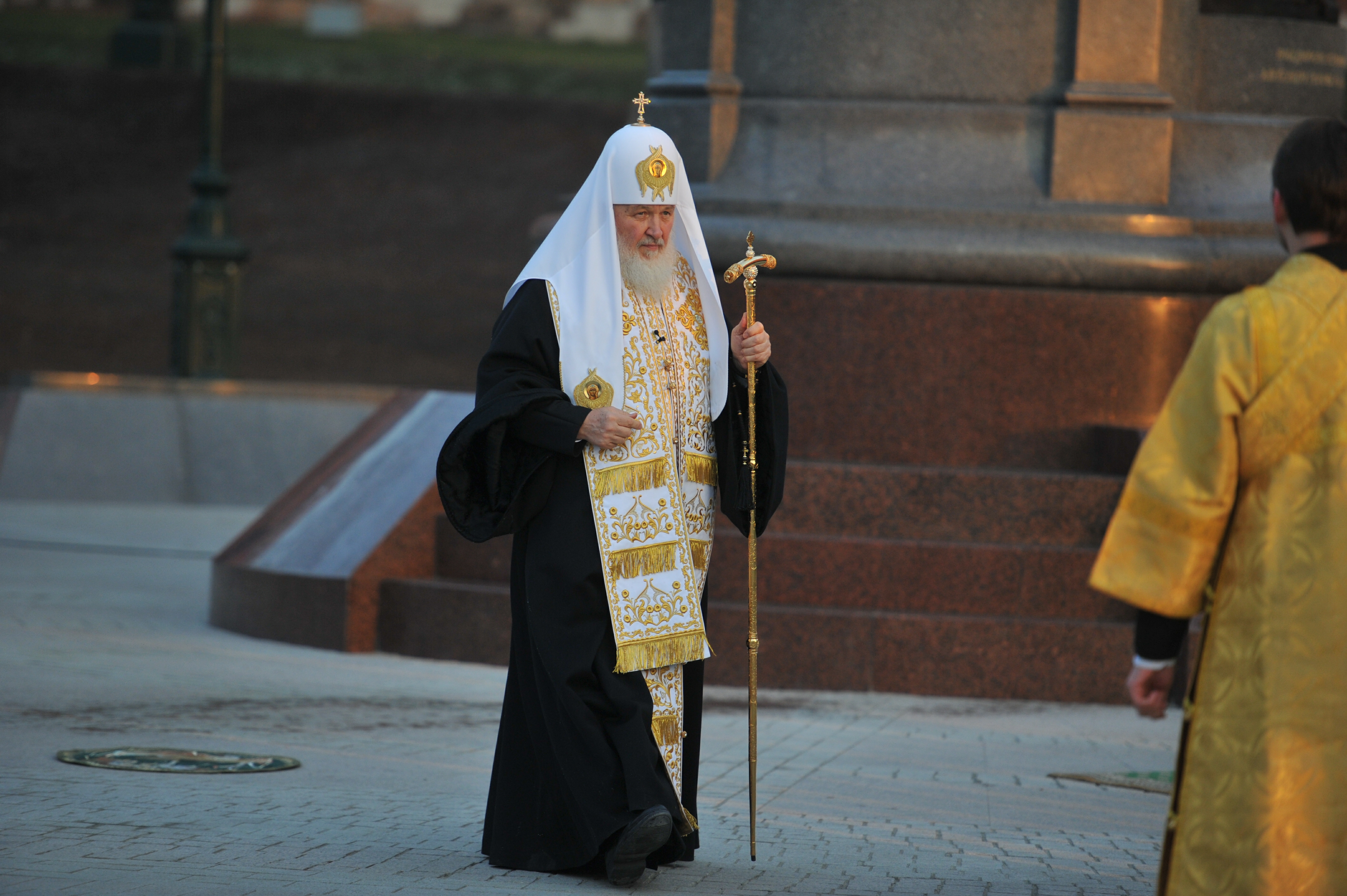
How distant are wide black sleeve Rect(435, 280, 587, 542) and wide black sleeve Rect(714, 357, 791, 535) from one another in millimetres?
516

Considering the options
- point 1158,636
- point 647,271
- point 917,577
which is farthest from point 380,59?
point 1158,636

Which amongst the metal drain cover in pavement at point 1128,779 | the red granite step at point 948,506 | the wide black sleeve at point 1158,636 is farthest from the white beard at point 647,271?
the red granite step at point 948,506

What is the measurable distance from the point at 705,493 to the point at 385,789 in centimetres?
146

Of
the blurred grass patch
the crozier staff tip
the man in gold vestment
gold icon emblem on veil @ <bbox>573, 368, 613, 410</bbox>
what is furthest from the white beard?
the blurred grass patch

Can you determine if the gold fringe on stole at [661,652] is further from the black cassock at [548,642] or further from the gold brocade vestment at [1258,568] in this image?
the gold brocade vestment at [1258,568]

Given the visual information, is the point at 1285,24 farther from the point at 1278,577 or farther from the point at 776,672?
the point at 1278,577

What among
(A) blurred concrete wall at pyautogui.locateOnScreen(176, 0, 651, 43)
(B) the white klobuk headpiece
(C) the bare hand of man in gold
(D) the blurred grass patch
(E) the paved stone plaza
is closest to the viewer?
(E) the paved stone plaza

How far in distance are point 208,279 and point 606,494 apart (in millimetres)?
11679

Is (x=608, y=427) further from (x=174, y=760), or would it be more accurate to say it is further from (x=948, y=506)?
(x=948, y=506)

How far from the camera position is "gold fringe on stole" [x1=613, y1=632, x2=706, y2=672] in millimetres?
4934

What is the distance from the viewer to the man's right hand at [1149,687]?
3.68m

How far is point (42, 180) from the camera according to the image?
32688 mm

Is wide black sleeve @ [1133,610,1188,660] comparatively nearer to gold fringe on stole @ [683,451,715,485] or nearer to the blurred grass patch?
gold fringe on stole @ [683,451,715,485]

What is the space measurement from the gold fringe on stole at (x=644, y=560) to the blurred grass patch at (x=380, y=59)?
29.4 metres
